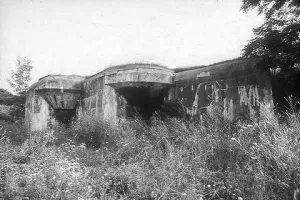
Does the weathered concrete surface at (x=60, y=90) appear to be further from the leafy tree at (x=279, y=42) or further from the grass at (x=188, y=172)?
the leafy tree at (x=279, y=42)

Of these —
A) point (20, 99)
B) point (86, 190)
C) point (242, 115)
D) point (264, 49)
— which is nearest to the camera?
point (86, 190)

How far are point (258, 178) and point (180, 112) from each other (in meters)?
3.53

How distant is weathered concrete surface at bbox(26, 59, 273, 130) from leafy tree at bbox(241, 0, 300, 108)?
39cm

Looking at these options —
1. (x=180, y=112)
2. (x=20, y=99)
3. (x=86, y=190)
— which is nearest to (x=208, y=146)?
(x=86, y=190)

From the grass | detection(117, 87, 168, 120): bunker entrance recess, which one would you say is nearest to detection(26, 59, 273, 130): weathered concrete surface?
detection(117, 87, 168, 120): bunker entrance recess

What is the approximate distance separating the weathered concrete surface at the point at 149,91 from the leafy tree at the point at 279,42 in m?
0.39

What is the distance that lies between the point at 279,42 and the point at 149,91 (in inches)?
137

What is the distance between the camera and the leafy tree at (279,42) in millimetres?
4055

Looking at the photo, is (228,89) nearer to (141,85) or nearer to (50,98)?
(141,85)

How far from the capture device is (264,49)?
4.34 metres

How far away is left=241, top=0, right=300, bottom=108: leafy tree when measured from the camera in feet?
13.3

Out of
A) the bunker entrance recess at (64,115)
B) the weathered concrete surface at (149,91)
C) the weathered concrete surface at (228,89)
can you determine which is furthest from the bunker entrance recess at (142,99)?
the bunker entrance recess at (64,115)

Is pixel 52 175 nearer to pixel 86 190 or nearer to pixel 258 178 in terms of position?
pixel 86 190

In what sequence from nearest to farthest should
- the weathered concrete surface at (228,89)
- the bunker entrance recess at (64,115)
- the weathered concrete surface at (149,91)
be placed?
1. the weathered concrete surface at (228,89)
2. the weathered concrete surface at (149,91)
3. the bunker entrance recess at (64,115)
